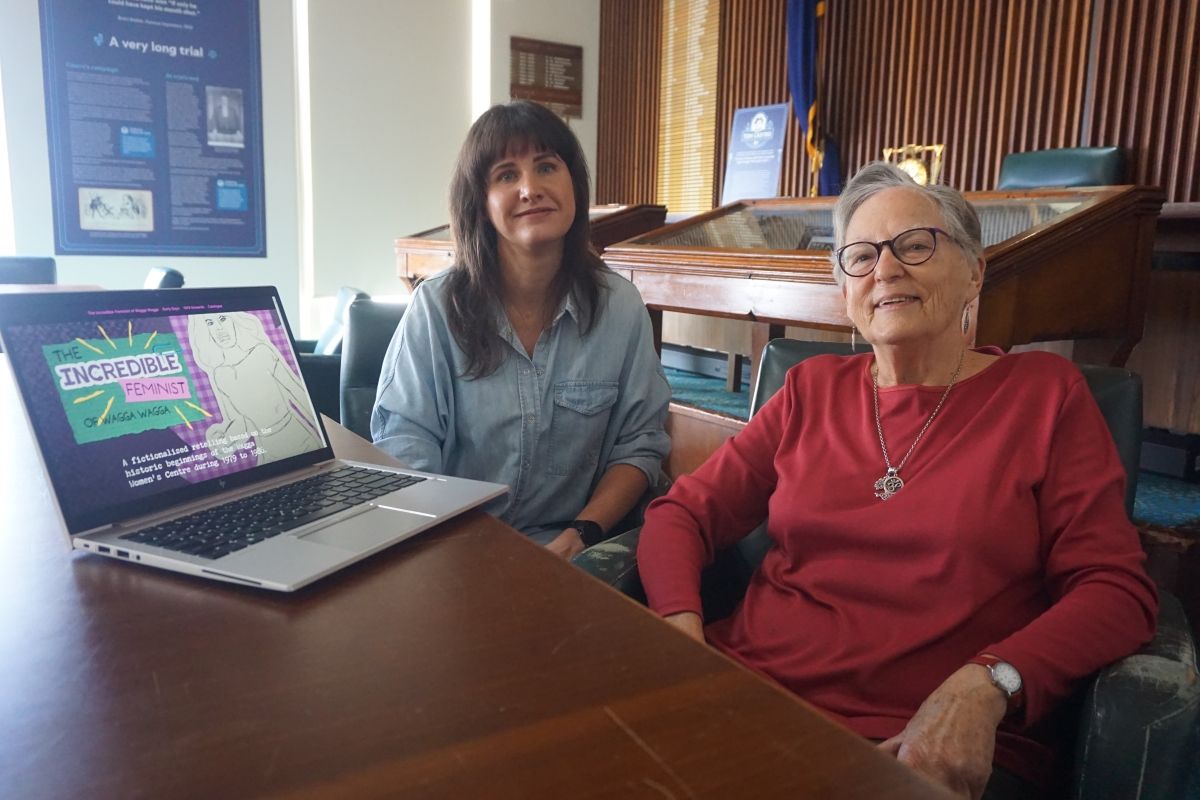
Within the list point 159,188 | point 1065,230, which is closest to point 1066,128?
point 1065,230

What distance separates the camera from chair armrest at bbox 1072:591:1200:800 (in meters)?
0.87

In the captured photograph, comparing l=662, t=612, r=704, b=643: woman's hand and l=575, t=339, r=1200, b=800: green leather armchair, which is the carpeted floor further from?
l=662, t=612, r=704, b=643: woman's hand

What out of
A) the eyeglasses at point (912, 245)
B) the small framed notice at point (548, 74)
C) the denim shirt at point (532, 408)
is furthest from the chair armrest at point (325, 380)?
the small framed notice at point (548, 74)

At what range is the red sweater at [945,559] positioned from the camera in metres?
1.00

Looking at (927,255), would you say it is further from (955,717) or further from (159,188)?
(159,188)

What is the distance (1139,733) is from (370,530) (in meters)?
0.79

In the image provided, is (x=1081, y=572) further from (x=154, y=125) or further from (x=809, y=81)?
(x=809, y=81)

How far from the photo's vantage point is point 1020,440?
44.1 inches

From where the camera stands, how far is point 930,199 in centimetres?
125

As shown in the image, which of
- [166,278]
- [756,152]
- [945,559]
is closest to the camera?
[945,559]

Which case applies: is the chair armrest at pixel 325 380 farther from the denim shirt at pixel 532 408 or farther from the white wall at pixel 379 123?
the white wall at pixel 379 123

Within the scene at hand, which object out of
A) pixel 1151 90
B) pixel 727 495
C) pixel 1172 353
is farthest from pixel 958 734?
pixel 1151 90

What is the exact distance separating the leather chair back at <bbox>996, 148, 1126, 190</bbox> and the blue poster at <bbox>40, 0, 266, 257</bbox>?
14.3ft

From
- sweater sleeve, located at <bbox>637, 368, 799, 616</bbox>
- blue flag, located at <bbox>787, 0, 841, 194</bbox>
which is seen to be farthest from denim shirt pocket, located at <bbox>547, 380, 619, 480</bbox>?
blue flag, located at <bbox>787, 0, 841, 194</bbox>
